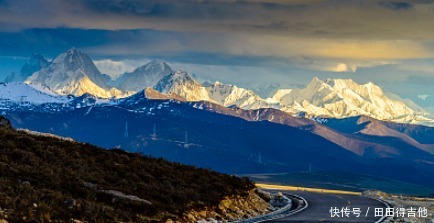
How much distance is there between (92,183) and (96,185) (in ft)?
2.70

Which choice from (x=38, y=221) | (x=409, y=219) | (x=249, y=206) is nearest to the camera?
(x=38, y=221)

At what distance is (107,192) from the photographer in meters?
44.4

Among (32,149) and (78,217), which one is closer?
(78,217)

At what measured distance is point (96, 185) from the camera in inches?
1811

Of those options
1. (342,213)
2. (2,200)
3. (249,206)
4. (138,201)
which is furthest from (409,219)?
(2,200)

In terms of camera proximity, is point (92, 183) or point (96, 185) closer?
point (96, 185)

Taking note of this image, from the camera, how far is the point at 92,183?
4672 cm

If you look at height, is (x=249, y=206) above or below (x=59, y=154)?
below

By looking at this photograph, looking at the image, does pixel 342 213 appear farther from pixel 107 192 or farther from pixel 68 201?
pixel 68 201

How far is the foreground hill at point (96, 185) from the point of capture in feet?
123

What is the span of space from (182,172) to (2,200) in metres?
27.1

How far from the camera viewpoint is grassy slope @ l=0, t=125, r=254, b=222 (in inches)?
1476

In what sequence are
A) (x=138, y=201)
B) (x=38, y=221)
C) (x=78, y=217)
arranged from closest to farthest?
(x=38, y=221) < (x=78, y=217) < (x=138, y=201)

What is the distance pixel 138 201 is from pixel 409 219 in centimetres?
1955
